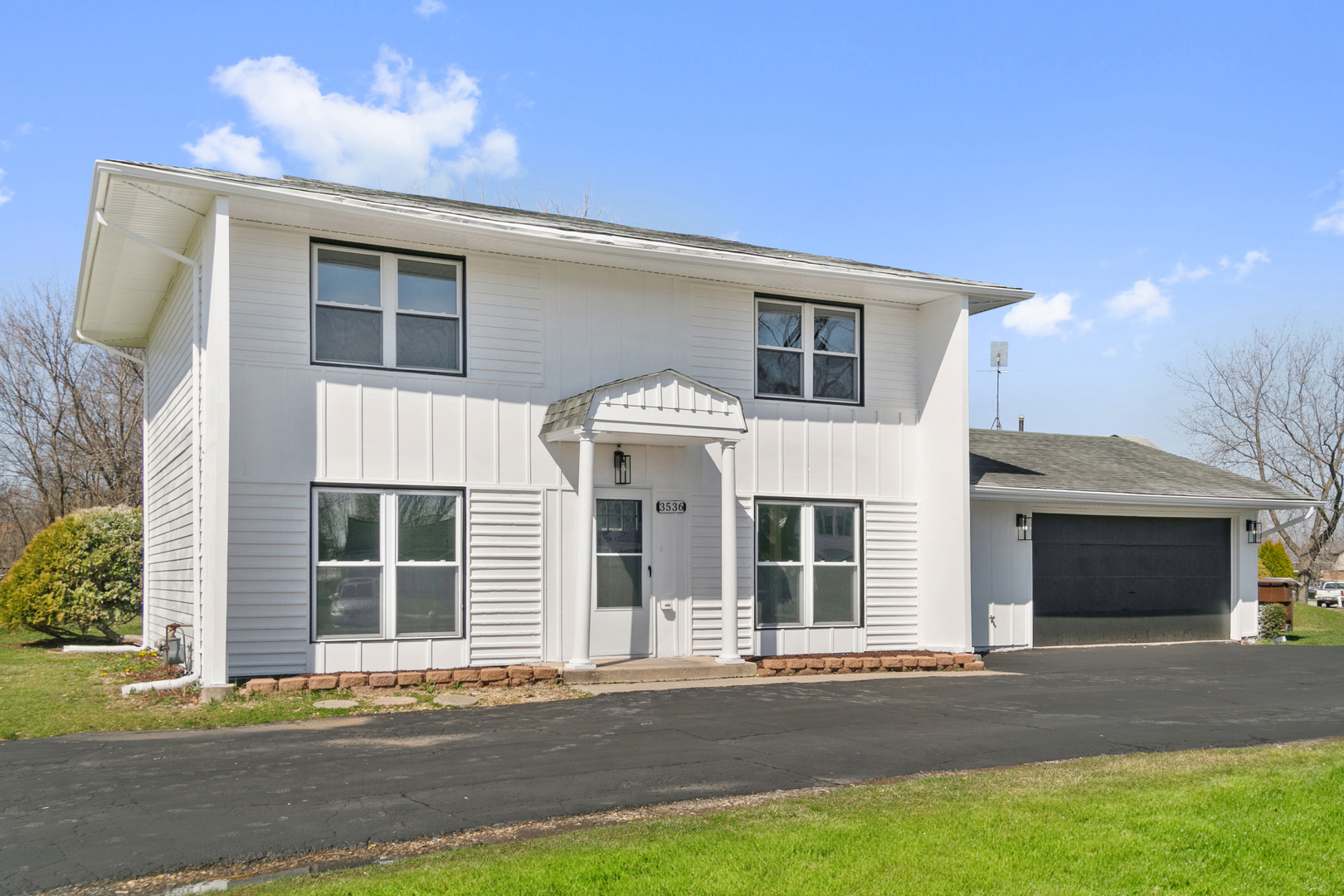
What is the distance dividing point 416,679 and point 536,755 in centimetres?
394

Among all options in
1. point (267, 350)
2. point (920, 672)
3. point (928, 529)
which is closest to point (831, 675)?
point (920, 672)

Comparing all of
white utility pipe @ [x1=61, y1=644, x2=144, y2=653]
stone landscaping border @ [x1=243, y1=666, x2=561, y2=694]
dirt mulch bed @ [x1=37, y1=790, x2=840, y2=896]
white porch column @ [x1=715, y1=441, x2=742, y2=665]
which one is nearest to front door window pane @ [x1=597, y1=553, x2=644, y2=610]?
white porch column @ [x1=715, y1=441, x2=742, y2=665]

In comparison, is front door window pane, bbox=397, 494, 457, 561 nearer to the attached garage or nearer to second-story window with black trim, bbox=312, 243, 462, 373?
second-story window with black trim, bbox=312, 243, 462, 373

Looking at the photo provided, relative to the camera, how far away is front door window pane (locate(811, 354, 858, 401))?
49.2 ft

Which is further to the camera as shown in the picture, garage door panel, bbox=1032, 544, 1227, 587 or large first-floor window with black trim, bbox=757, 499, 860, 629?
garage door panel, bbox=1032, 544, 1227, 587

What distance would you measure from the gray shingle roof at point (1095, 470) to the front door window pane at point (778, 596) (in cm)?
371

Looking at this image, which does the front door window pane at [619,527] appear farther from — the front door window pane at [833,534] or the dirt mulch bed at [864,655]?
the front door window pane at [833,534]

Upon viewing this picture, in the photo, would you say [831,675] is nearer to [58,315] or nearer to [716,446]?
[716,446]

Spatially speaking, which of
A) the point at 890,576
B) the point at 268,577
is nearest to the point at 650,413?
the point at 268,577

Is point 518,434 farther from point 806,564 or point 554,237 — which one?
point 806,564

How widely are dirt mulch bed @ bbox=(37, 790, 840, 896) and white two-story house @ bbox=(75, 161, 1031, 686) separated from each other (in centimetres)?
583

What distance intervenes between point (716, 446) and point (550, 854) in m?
9.08

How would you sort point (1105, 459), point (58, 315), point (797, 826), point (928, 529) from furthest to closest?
1. point (58, 315)
2. point (1105, 459)
3. point (928, 529)
4. point (797, 826)

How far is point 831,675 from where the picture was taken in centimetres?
1369
